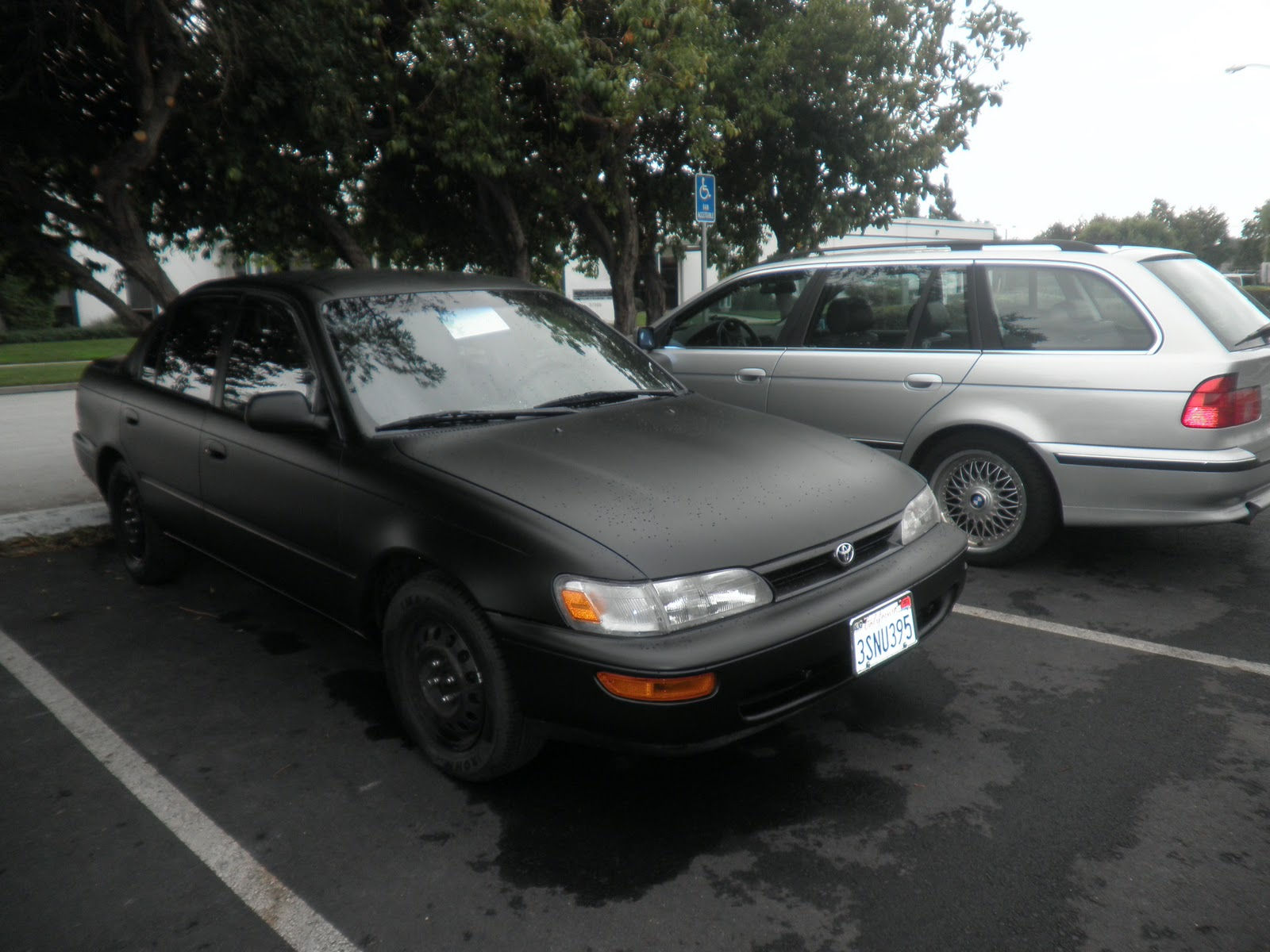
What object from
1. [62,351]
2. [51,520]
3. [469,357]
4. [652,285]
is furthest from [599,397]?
[62,351]

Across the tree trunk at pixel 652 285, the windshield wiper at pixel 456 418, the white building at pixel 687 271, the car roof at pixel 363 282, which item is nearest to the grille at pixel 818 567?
the windshield wiper at pixel 456 418

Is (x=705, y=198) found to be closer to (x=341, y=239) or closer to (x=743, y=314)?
(x=341, y=239)

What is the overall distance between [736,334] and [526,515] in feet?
12.5

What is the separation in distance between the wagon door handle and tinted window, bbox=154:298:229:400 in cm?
338

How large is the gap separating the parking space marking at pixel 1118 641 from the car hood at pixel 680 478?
128 centimetres

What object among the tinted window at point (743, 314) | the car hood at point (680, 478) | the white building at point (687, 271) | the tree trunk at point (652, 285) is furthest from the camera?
the white building at point (687, 271)

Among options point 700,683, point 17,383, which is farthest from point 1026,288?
point 17,383

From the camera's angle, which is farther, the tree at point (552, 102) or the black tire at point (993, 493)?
the tree at point (552, 102)

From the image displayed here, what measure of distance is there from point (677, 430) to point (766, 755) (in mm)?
1136

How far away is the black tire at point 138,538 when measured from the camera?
16.5 ft

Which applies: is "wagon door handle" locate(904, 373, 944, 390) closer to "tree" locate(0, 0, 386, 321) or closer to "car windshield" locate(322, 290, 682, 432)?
"car windshield" locate(322, 290, 682, 432)

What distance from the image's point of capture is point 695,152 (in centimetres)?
1205

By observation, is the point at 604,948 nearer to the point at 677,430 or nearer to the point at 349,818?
the point at 349,818

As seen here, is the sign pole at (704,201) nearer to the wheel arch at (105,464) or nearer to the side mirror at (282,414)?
the wheel arch at (105,464)
